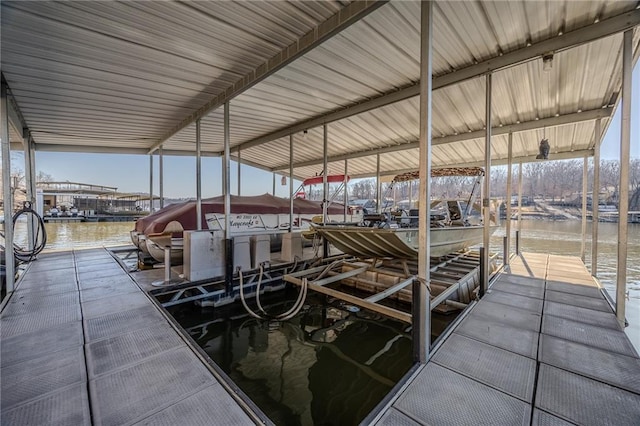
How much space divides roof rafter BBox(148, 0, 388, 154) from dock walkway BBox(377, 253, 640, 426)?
3.42m

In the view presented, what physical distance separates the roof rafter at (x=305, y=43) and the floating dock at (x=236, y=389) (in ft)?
11.3

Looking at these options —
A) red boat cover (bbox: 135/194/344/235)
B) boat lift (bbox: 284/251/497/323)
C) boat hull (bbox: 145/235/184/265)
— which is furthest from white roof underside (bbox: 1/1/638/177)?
boat lift (bbox: 284/251/497/323)

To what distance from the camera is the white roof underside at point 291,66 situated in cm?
286

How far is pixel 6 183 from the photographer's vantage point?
3.82 m

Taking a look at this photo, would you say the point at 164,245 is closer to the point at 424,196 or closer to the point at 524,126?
the point at 424,196

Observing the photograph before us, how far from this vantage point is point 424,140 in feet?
8.31

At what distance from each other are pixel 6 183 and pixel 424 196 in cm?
563

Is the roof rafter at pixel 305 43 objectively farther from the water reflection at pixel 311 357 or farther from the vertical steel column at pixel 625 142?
the water reflection at pixel 311 357

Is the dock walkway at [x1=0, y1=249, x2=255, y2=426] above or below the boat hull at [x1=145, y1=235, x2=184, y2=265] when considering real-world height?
below

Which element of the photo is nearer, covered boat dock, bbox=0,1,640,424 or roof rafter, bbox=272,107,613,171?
covered boat dock, bbox=0,1,640,424

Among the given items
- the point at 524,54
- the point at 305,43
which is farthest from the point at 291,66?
the point at 524,54

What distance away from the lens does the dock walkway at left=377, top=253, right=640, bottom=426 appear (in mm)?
1829

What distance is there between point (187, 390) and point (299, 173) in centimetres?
1152

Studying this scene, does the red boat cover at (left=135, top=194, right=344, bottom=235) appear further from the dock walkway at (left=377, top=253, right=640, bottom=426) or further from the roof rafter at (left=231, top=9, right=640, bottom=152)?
the dock walkway at (left=377, top=253, right=640, bottom=426)
